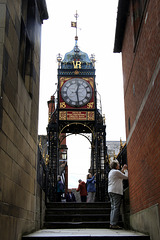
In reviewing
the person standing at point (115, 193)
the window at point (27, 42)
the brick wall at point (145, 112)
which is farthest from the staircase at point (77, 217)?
the window at point (27, 42)

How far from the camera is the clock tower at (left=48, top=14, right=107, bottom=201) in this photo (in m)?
18.2

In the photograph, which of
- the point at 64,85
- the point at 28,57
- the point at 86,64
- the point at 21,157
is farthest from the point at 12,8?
the point at 86,64

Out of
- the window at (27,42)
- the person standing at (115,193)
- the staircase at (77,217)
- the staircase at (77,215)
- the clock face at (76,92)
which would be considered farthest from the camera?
the clock face at (76,92)

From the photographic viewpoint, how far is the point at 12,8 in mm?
5953

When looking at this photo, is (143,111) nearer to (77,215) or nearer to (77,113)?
(77,215)

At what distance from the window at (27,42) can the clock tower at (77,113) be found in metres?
9.98

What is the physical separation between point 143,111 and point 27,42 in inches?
135

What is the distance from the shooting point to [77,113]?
62.0 ft

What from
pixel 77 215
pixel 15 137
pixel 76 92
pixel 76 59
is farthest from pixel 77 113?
pixel 15 137

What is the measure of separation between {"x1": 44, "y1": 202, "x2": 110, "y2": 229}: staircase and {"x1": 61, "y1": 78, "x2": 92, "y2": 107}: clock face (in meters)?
8.70

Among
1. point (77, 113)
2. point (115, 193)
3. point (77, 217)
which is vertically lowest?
point (77, 217)

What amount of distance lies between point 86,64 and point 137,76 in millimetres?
13180

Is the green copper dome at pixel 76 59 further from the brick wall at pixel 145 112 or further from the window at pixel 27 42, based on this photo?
the window at pixel 27 42

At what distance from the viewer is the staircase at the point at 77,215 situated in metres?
9.28
